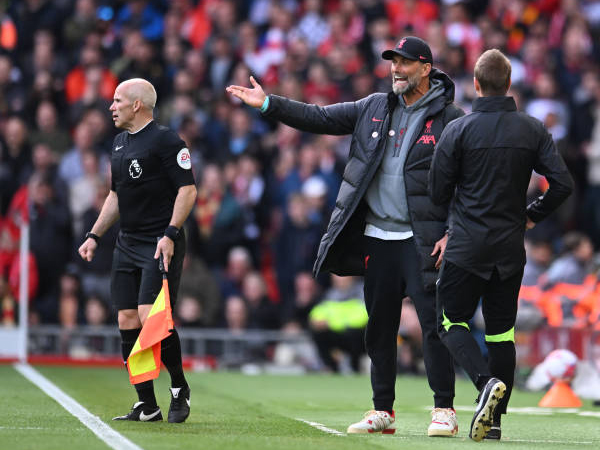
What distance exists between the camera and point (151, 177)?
27.2ft

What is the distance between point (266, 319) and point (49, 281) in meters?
2.77

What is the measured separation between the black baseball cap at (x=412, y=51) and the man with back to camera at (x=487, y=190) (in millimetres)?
444

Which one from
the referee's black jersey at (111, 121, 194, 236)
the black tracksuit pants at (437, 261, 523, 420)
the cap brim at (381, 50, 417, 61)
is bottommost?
the black tracksuit pants at (437, 261, 523, 420)

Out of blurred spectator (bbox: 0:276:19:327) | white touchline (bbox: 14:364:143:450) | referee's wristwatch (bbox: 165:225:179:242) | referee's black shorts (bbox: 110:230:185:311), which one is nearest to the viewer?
white touchline (bbox: 14:364:143:450)

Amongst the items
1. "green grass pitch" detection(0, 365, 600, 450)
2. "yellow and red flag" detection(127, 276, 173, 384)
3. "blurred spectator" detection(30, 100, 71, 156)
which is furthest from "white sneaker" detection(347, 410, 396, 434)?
"blurred spectator" detection(30, 100, 71, 156)

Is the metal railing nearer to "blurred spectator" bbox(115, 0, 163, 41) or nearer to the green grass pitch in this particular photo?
the green grass pitch

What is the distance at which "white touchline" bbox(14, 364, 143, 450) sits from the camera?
6.76 metres

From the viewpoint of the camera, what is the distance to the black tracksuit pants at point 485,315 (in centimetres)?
753

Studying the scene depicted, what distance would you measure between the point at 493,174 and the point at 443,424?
1472mm

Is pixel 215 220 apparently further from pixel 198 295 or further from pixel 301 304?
pixel 301 304

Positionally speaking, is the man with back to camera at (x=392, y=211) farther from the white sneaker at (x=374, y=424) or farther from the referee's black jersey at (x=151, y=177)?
the referee's black jersey at (x=151, y=177)

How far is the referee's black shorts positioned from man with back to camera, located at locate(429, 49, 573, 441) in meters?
1.65

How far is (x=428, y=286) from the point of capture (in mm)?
7871

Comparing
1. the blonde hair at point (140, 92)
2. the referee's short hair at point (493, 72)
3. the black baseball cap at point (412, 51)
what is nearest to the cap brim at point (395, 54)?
the black baseball cap at point (412, 51)
